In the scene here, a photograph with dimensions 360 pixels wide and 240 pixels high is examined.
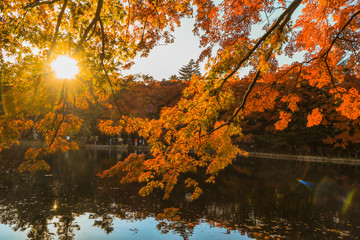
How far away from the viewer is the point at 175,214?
7277mm

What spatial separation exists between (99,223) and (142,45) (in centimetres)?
542

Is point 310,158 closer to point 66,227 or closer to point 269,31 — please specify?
point 66,227

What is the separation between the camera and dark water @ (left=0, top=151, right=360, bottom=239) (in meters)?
7.04

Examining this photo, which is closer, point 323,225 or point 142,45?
point 142,45

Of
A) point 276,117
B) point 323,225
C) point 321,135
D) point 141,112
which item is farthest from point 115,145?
point 323,225

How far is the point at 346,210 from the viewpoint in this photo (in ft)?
32.2

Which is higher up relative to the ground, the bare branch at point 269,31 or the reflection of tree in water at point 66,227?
the bare branch at point 269,31

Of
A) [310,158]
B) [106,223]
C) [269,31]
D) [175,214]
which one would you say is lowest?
[106,223]

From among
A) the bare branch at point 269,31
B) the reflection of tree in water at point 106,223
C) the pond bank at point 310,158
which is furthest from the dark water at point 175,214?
the pond bank at point 310,158

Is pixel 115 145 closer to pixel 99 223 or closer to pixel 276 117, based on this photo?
pixel 276 117

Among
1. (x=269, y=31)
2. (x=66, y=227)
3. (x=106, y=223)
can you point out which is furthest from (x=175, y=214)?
Answer: (x=269, y=31)

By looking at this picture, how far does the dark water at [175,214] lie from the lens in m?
7.04

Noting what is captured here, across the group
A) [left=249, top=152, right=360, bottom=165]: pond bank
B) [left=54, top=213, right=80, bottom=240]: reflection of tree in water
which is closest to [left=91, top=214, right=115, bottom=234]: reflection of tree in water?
[left=54, top=213, right=80, bottom=240]: reflection of tree in water

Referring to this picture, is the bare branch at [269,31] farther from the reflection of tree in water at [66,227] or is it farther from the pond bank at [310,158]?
the pond bank at [310,158]
